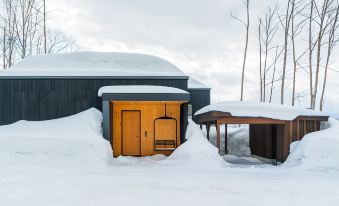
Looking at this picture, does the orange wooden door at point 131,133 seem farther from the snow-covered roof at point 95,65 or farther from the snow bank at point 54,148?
the snow bank at point 54,148

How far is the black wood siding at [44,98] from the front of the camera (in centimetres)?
1602

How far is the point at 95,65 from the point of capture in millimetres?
18641

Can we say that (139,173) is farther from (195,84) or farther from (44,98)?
(195,84)

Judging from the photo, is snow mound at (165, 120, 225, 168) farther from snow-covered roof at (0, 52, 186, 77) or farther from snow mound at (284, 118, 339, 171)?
snow-covered roof at (0, 52, 186, 77)

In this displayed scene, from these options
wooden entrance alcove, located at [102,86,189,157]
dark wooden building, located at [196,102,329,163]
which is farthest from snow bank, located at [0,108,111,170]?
dark wooden building, located at [196,102,329,163]

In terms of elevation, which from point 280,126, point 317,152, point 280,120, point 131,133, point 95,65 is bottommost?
point 317,152

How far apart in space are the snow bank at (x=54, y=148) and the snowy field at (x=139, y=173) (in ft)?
0.11

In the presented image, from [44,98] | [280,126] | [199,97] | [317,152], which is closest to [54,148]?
[44,98]

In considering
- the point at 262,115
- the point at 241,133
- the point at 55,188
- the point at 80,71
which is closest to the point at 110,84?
the point at 80,71

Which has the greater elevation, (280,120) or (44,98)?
(44,98)

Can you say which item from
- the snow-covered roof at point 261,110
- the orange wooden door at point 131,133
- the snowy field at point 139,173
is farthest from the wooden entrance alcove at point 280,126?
the orange wooden door at point 131,133

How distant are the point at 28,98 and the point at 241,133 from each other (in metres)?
14.3

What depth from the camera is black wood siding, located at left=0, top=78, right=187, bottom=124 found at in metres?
16.0

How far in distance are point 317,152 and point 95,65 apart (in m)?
12.3
